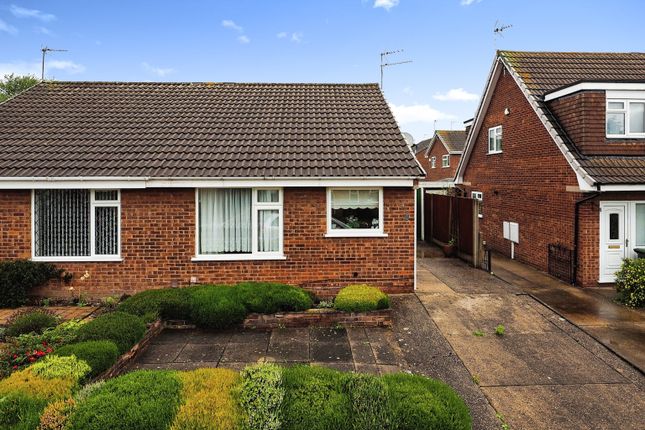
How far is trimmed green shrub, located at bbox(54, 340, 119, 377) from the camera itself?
17.4ft

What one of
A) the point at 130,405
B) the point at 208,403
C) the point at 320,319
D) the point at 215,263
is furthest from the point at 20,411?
the point at 215,263

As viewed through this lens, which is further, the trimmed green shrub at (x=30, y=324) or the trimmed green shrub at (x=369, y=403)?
the trimmed green shrub at (x=30, y=324)

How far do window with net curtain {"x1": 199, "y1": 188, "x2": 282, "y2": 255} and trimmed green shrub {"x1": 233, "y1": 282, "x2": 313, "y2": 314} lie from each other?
5.62ft

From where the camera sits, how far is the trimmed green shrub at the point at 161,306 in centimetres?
746

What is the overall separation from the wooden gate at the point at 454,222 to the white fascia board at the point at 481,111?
262 cm

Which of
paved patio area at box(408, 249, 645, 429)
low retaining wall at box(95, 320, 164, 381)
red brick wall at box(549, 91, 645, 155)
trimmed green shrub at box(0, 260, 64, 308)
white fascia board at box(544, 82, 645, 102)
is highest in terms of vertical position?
white fascia board at box(544, 82, 645, 102)

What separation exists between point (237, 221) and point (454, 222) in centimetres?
866

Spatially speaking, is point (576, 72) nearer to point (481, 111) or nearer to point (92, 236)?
point (481, 111)

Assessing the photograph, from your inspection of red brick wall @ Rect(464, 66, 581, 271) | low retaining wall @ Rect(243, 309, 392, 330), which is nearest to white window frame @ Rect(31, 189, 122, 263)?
low retaining wall @ Rect(243, 309, 392, 330)

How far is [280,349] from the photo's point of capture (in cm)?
678

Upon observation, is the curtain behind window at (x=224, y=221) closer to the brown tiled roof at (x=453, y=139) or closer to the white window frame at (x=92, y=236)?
the white window frame at (x=92, y=236)

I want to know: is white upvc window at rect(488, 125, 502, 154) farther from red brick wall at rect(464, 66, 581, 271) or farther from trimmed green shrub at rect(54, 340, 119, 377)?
trimmed green shrub at rect(54, 340, 119, 377)

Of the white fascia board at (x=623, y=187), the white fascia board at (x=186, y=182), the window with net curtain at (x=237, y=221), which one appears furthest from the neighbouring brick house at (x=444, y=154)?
the window with net curtain at (x=237, y=221)

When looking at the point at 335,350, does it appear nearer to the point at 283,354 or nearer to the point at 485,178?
the point at 283,354
